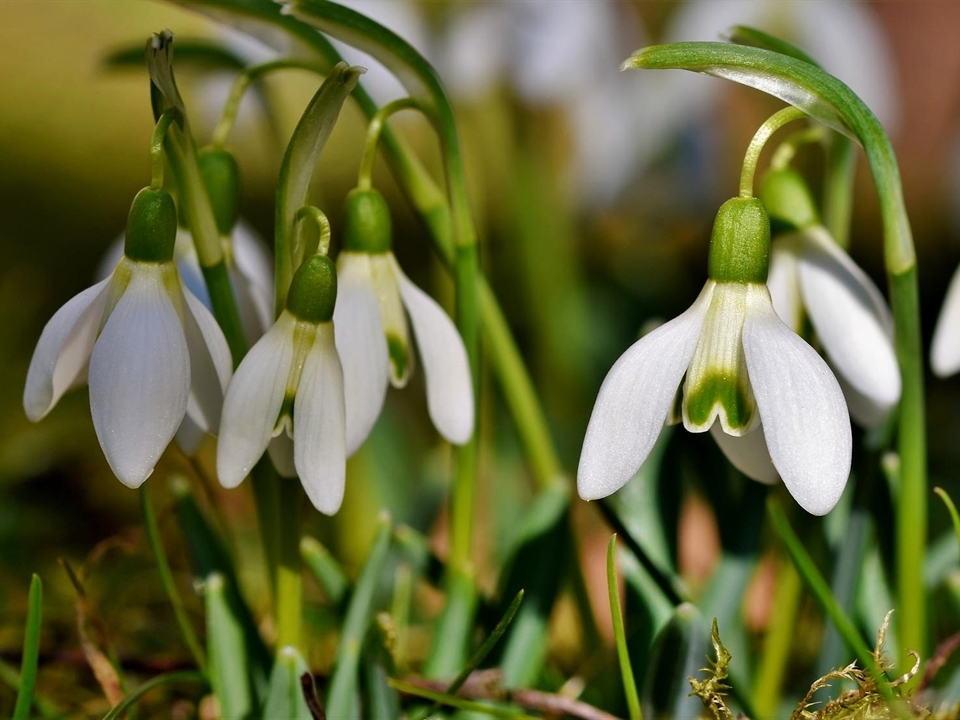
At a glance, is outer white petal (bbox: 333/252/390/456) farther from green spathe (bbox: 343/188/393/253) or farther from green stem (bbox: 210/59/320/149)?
green stem (bbox: 210/59/320/149)

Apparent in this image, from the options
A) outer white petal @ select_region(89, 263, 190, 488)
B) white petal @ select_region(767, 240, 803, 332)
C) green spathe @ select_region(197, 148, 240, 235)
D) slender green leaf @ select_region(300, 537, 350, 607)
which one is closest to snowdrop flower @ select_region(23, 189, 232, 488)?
outer white petal @ select_region(89, 263, 190, 488)

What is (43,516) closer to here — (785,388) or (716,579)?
(716,579)

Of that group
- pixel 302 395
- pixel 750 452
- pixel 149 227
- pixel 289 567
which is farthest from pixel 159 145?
pixel 750 452

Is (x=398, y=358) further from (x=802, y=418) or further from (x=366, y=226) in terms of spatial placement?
(x=802, y=418)

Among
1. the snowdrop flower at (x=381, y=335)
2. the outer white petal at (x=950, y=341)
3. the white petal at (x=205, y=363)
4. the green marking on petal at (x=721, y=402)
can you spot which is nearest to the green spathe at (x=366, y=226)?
the snowdrop flower at (x=381, y=335)

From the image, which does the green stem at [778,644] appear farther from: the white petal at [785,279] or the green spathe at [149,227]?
the green spathe at [149,227]
